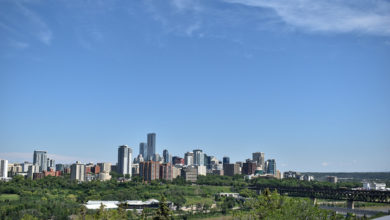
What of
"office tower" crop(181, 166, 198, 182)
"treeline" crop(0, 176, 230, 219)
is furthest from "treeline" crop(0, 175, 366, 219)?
"office tower" crop(181, 166, 198, 182)

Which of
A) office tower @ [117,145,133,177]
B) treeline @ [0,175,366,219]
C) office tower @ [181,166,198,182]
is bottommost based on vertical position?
treeline @ [0,175,366,219]

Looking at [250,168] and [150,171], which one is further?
[250,168]

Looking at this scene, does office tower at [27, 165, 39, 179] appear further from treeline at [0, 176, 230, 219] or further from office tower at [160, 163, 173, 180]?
office tower at [160, 163, 173, 180]

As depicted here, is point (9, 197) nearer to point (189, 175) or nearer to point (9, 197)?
point (9, 197)

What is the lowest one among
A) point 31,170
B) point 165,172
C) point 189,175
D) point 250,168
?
point 189,175

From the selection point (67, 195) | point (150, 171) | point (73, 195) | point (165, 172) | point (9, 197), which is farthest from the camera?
point (165, 172)

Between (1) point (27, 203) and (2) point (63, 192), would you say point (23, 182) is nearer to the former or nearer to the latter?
(2) point (63, 192)

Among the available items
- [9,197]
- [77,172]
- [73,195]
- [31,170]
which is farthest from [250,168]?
[9,197]

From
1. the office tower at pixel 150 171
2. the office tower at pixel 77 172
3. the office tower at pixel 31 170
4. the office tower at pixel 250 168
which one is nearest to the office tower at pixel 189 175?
the office tower at pixel 150 171

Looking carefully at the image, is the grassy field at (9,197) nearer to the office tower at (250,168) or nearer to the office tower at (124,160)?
the office tower at (124,160)
